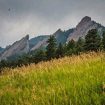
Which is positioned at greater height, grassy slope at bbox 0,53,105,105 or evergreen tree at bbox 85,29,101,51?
evergreen tree at bbox 85,29,101,51

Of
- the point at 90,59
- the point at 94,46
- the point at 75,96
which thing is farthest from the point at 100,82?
the point at 94,46

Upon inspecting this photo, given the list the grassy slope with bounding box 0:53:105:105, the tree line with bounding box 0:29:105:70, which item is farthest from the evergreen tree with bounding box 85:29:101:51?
the grassy slope with bounding box 0:53:105:105

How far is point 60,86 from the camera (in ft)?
27.5

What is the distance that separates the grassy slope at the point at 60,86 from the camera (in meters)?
7.43

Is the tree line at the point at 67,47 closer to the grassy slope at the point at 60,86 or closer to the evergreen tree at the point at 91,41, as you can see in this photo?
the evergreen tree at the point at 91,41

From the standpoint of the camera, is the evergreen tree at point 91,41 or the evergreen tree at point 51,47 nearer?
the evergreen tree at point 91,41

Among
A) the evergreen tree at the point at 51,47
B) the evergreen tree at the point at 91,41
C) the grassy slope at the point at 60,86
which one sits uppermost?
the evergreen tree at the point at 51,47

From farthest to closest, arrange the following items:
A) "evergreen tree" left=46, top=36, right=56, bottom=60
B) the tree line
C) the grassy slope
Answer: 1. "evergreen tree" left=46, top=36, right=56, bottom=60
2. the tree line
3. the grassy slope

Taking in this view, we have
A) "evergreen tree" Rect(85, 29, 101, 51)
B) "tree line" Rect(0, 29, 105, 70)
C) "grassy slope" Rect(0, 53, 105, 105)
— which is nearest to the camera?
"grassy slope" Rect(0, 53, 105, 105)

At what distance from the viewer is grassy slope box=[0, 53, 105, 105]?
24.4ft

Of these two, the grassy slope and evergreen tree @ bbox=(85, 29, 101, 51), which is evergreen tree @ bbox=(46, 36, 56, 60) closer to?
evergreen tree @ bbox=(85, 29, 101, 51)

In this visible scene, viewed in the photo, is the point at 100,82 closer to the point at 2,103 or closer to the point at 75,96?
the point at 75,96

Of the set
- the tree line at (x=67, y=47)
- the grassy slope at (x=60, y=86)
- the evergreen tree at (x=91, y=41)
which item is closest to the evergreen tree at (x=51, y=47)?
the tree line at (x=67, y=47)

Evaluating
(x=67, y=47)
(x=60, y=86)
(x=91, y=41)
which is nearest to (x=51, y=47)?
(x=67, y=47)
